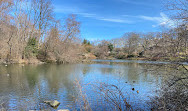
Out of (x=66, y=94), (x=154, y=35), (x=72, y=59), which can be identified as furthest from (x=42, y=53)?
(x=154, y=35)

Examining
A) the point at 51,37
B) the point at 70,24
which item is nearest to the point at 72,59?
the point at 51,37

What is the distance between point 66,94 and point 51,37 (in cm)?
2542

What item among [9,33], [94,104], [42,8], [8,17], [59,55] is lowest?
[94,104]

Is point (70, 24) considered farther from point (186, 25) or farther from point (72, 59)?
point (186, 25)

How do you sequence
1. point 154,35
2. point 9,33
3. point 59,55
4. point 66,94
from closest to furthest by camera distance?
point 154,35 → point 66,94 → point 9,33 → point 59,55

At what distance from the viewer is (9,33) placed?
2436 centimetres

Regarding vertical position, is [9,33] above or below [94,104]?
above

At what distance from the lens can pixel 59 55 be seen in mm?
31047

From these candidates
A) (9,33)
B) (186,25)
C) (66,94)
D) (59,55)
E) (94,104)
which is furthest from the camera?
(59,55)

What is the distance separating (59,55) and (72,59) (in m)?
2.86

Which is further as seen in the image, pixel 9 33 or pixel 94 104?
pixel 9 33

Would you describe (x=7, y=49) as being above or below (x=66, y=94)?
above

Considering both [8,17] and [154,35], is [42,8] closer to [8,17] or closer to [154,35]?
[8,17]

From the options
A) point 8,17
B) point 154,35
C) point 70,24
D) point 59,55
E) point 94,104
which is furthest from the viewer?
point 70,24
